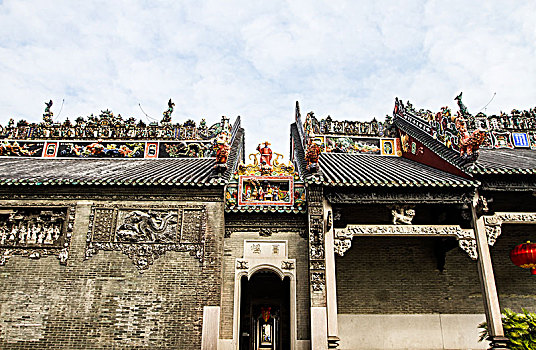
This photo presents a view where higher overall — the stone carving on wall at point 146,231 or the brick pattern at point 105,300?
the stone carving on wall at point 146,231

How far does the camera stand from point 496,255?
38.0 feet

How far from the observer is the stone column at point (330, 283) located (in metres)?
8.23

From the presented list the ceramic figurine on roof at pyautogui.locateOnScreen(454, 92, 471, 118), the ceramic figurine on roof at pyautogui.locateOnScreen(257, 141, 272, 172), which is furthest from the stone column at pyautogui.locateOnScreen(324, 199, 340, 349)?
the ceramic figurine on roof at pyautogui.locateOnScreen(454, 92, 471, 118)

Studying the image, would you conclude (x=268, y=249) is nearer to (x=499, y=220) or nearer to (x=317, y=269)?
(x=317, y=269)

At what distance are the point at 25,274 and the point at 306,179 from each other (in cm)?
655

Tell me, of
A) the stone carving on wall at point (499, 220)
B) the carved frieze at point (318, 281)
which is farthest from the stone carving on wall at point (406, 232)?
the carved frieze at point (318, 281)

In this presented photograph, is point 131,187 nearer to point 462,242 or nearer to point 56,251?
point 56,251

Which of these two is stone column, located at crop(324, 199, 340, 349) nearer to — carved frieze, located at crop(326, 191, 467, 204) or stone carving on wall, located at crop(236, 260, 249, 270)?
carved frieze, located at crop(326, 191, 467, 204)

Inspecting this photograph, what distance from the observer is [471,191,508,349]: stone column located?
8.48 m

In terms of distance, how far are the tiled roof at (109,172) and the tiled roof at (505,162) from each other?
20.4 feet

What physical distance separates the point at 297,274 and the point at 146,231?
11.7 feet

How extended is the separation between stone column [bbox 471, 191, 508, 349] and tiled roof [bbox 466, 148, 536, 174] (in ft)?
2.04

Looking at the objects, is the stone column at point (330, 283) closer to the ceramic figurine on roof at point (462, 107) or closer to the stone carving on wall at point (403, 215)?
the stone carving on wall at point (403, 215)

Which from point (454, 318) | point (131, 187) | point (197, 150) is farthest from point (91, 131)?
point (454, 318)
